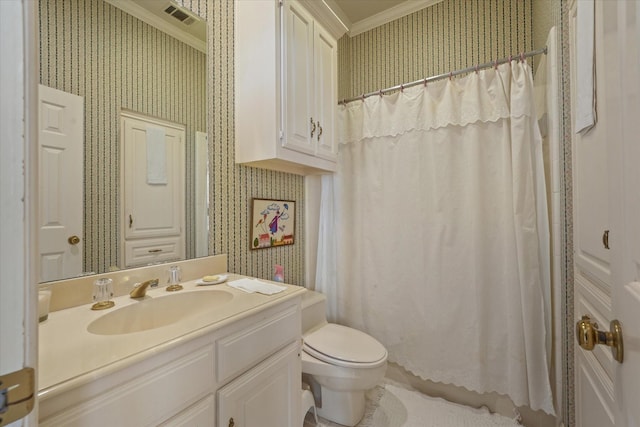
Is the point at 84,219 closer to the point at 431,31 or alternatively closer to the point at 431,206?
the point at 431,206

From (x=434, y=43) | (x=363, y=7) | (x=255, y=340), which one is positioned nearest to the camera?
(x=255, y=340)

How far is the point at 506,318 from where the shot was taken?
1.49 metres

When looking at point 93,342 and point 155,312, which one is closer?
point 93,342

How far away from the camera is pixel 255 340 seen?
0.90 metres

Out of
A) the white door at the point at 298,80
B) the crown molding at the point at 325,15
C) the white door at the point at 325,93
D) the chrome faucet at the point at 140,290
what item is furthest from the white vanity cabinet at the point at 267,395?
the crown molding at the point at 325,15

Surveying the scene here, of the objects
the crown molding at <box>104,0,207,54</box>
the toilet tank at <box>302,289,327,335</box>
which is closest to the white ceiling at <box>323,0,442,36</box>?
the crown molding at <box>104,0,207,54</box>

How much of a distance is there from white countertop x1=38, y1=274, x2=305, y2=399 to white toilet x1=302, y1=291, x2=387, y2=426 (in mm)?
633

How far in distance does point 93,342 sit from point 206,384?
1.01ft

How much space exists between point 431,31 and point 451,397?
8.37 feet

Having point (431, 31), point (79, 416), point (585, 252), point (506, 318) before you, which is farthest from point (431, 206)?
point (79, 416)

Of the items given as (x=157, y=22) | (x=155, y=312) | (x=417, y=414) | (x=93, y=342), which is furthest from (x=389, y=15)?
(x=417, y=414)

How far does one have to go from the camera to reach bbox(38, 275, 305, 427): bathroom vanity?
0.55m

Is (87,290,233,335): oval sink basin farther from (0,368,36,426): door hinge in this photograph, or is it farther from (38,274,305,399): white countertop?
(0,368,36,426): door hinge

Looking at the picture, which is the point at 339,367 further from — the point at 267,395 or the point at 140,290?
the point at 140,290
